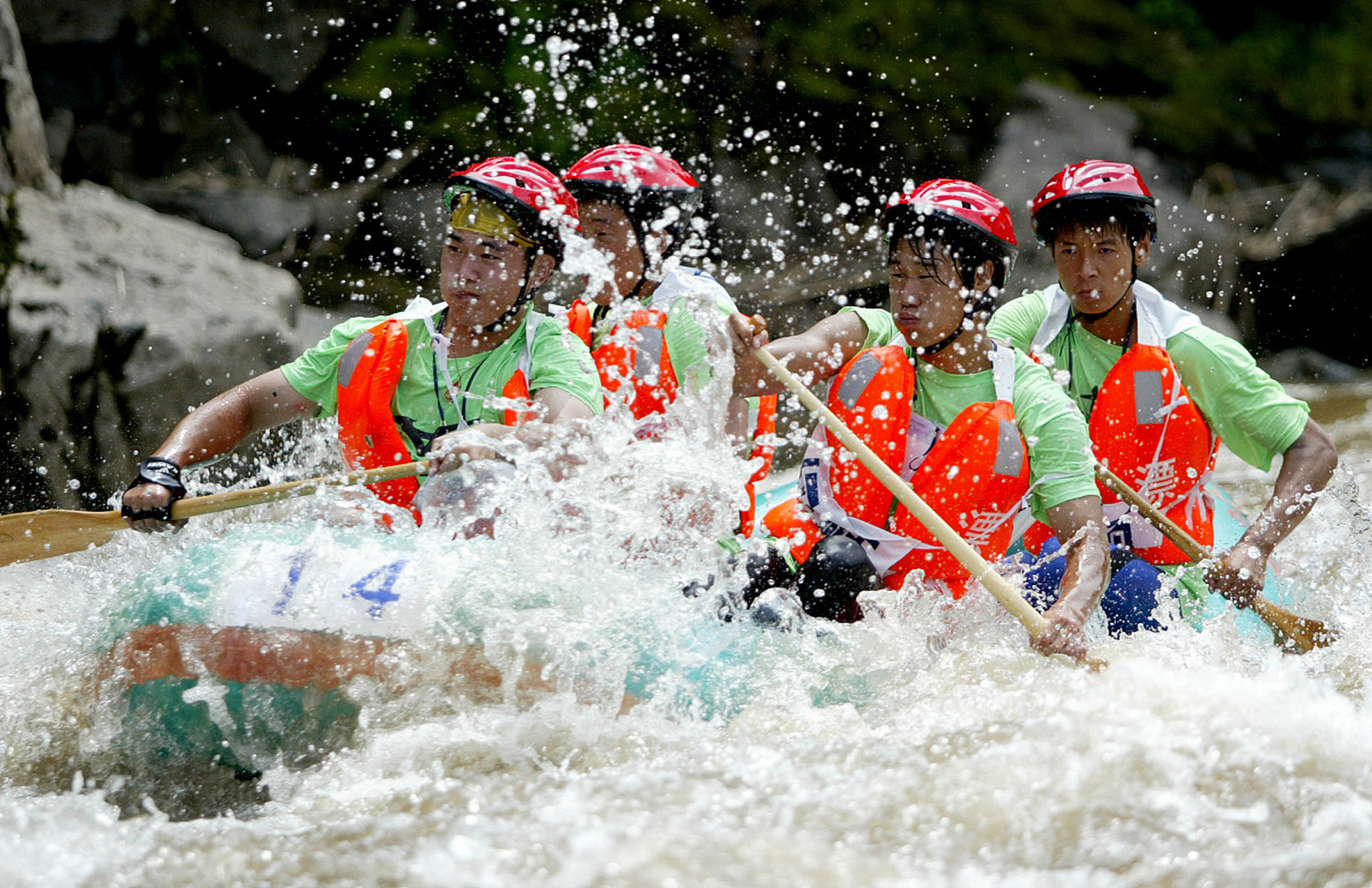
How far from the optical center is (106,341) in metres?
5.82

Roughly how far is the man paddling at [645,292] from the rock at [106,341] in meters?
2.46

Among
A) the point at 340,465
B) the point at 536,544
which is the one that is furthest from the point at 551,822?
the point at 340,465

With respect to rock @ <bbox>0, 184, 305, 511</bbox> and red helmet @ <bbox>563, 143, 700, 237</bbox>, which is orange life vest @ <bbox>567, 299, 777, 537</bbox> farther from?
rock @ <bbox>0, 184, 305, 511</bbox>

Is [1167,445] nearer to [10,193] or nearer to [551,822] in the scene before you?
[551,822]

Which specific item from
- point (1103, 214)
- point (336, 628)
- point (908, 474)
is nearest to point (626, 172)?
point (908, 474)

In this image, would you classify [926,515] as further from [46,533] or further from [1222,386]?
[46,533]

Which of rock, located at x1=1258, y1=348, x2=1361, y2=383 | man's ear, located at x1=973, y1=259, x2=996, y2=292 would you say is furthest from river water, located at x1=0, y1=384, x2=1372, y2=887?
rock, located at x1=1258, y1=348, x2=1361, y2=383

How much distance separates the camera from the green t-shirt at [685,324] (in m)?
3.89

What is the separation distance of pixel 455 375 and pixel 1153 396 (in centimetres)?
202

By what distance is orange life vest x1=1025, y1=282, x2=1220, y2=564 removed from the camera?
3869 millimetres

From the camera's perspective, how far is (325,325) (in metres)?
7.27

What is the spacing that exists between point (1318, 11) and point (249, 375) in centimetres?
915

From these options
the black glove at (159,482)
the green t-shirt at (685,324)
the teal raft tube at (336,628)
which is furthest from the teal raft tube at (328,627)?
the green t-shirt at (685,324)

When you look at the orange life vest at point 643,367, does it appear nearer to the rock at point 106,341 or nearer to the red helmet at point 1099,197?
the red helmet at point 1099,197
